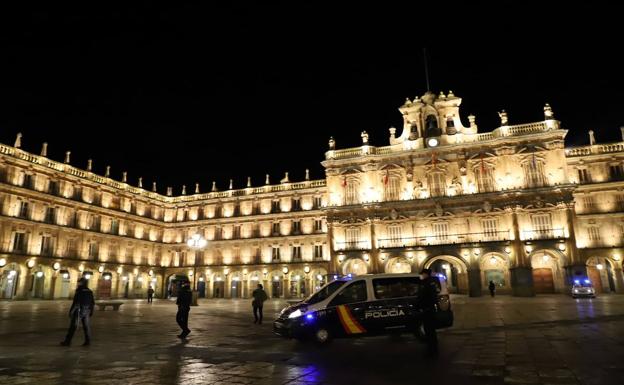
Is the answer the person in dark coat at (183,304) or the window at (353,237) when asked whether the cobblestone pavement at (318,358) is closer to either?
the person in dark coat at (183,304)

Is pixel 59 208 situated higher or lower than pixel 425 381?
higher

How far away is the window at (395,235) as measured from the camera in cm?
3941

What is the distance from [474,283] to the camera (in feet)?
119

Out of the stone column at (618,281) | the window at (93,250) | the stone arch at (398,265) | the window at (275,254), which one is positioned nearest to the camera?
the stone column at (618,281)

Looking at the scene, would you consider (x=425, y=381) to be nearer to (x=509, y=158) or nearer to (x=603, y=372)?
(x=603, y=372)

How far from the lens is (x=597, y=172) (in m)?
40.2

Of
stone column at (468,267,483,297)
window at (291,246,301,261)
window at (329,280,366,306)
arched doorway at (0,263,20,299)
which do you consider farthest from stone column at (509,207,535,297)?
arched doorway at (0,263,20,299)

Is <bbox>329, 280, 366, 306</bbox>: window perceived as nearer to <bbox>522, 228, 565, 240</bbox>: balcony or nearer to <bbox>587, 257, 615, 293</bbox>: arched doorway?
<bbox>522, 228, 565, 240</bbox>: balcony

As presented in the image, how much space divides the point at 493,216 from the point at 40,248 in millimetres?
41656

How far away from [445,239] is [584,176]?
51.2 ft

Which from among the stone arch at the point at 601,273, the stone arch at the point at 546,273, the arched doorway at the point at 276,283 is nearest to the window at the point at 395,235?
the stone arch at the point at 546,273

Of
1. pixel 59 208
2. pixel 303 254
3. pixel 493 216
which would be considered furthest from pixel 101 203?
pixel 493 216

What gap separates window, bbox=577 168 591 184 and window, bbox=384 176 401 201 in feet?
57.4

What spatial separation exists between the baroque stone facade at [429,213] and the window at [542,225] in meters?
0.09
